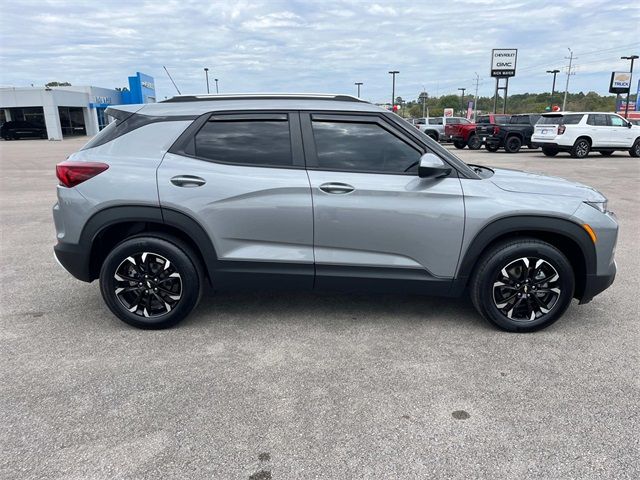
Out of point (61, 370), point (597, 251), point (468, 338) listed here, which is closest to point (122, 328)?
point (61, 370)

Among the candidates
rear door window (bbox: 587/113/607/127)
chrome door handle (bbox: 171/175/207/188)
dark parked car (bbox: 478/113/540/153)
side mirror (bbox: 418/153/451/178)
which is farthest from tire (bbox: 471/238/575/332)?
dark parked car (bbox: 478/113/540/153)

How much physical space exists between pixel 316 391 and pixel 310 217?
4.11ft

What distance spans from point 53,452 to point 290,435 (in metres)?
1.18

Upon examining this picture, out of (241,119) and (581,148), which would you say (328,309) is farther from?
(581,148)

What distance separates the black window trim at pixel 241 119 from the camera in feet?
12.0

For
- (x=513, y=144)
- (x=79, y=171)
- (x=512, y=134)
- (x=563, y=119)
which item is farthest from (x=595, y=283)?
(x=513, y=144)

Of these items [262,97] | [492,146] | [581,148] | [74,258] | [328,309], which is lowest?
[328,309]

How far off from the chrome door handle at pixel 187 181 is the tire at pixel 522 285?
2.20 meters

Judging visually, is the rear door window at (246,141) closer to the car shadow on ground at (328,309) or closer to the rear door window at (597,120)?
the car shadow on ground at (328,309)

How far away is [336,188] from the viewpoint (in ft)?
11.6

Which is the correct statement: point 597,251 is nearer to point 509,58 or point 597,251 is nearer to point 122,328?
point 122,328

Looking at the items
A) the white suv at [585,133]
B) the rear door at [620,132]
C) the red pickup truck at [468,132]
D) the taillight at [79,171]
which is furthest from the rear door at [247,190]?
the red pickup truck at [468,132]

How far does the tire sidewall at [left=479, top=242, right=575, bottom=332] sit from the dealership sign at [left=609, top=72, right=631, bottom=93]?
147 ft

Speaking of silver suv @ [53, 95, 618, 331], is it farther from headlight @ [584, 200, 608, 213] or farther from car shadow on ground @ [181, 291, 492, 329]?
car shadow on ground @ [181, 291, 492, 329]
